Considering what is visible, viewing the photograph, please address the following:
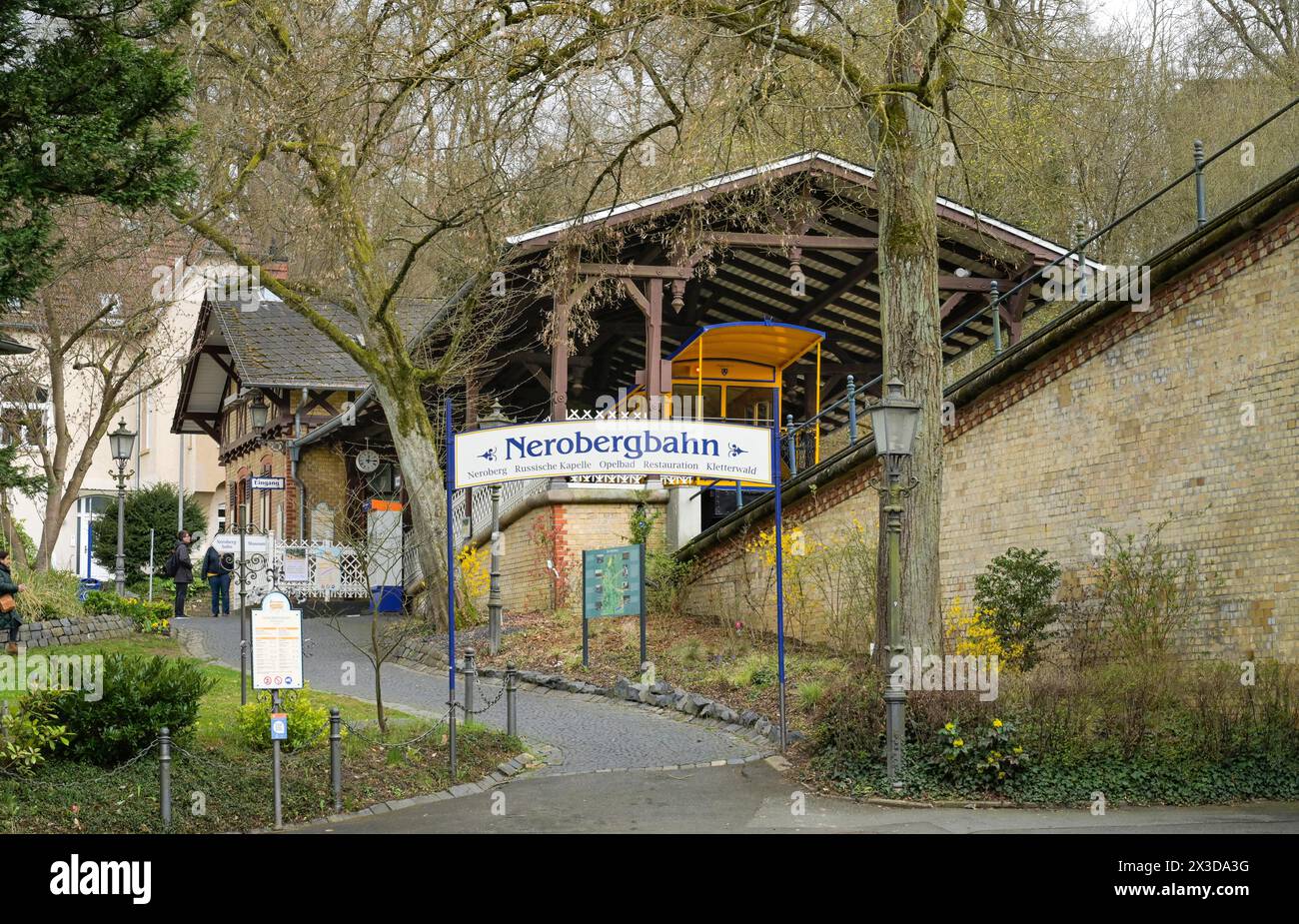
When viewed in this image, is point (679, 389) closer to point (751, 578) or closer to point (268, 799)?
point (751, 578)

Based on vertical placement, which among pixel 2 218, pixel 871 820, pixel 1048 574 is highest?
pixel 2 218

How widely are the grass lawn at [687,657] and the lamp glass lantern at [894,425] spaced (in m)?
3.25

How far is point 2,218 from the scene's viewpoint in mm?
10648

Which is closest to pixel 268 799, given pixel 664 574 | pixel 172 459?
pixel 664 574

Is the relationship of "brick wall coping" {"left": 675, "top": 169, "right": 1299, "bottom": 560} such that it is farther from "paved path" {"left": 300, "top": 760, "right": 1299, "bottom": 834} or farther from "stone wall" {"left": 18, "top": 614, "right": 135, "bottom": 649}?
"stone wall" {"left": 18, "top": 614, "right": 135, "bottom": 649}

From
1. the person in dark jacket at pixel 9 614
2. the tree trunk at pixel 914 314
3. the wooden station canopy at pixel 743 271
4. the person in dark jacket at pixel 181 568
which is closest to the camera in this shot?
the tree trunk at pixel 914 314

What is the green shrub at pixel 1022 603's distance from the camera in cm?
1460

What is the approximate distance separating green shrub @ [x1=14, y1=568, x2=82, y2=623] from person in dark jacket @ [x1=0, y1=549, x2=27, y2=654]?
973 mm

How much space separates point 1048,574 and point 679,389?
33.5ft

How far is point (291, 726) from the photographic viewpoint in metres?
12.3

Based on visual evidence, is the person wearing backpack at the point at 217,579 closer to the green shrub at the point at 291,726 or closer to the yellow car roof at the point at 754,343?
the yellow car roof at the point at 754,343

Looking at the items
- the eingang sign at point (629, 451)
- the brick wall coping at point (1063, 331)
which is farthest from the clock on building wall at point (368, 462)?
the eingang sign at point (629, 451)

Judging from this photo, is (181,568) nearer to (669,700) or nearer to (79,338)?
(79,338)

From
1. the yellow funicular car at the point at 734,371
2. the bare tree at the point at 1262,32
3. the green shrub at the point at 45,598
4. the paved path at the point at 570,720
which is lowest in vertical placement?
the paved path at the point at 570,720
